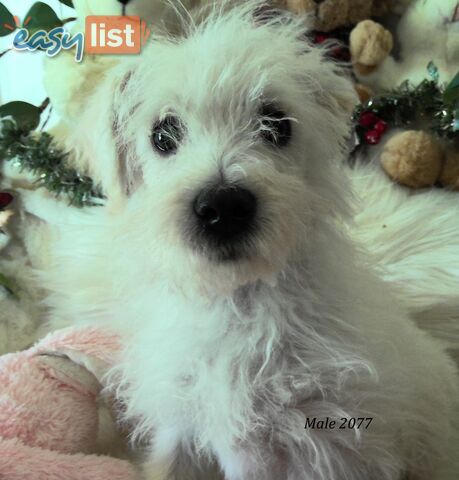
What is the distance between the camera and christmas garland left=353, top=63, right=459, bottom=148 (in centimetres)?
175

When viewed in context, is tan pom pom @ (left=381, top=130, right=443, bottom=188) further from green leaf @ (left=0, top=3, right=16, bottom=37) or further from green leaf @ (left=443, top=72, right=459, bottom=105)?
green leaf @ (left=0, top=3, right=16, bottom=37)

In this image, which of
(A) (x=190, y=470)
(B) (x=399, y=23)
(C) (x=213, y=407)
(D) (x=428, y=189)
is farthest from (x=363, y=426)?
(B) (x=399, y=23)

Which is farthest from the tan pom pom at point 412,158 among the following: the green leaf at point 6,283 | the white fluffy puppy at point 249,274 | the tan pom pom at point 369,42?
the green leaf at point 6,283

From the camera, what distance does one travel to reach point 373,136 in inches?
74.2

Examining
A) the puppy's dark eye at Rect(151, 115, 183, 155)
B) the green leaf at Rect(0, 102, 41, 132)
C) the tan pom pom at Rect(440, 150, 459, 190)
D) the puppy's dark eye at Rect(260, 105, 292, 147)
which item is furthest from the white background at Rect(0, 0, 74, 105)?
the tan pom pom at Rect(440, 150, 459, 190)

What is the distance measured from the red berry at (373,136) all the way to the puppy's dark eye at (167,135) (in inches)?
40.6

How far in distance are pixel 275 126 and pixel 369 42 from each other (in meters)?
0.98

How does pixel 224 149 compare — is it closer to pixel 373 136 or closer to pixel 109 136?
pixel 109 136

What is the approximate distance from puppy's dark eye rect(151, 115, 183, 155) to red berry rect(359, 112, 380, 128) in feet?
3.25

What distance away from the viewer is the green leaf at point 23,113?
1.62 m

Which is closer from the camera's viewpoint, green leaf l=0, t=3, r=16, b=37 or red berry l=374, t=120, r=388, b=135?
green leaf l=0, t=3, r=16, b=37

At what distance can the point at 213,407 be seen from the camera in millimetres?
991

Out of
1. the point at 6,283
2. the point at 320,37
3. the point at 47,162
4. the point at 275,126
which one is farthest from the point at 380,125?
the point at 6,283

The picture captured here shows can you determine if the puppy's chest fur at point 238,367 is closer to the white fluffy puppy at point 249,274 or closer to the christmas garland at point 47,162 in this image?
the white fluffy puppy at point 249,274
